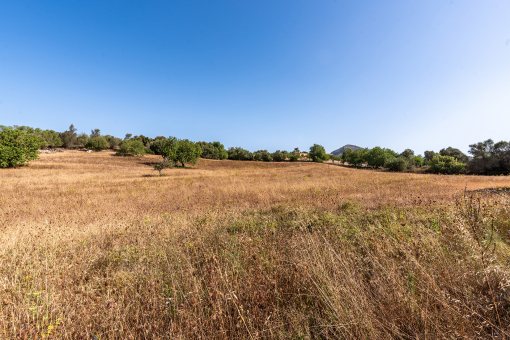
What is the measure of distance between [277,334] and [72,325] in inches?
117

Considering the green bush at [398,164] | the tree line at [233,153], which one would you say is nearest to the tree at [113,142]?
the tree line at [233,153]

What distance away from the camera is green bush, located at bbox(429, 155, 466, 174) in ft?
133

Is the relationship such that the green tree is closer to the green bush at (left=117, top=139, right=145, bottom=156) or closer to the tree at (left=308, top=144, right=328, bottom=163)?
the green bush at (left=117, top=139, right=145, bottom=156)

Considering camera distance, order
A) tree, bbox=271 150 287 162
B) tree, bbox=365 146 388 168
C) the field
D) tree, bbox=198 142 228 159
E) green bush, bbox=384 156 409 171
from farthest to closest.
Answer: tree, bbox=271 150 287 162
tree, bbox=198 142 228 159
tree, bbox=365 146 388 168
green bush, bbox=384 156 409 171
the field

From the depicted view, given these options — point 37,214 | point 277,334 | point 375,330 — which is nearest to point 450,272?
point 375,330

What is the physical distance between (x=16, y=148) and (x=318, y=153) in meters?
89.2

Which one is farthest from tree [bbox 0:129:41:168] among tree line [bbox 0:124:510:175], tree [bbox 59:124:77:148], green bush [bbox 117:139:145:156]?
tree [bbox 59:124:77:148]

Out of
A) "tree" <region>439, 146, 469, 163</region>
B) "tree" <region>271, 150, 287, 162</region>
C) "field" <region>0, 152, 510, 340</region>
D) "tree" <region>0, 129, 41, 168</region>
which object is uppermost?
"tree" <region>439, 146, 469, 163</region>

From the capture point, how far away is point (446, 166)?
42.6 metres

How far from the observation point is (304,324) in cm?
242

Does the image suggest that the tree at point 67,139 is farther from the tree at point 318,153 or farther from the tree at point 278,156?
the tree at point 318,153

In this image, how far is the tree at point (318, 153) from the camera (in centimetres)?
8338

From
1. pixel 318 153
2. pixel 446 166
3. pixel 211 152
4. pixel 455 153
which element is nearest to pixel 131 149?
pixel 211 152

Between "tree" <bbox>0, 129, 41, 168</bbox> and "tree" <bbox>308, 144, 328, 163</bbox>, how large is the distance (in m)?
87.0
